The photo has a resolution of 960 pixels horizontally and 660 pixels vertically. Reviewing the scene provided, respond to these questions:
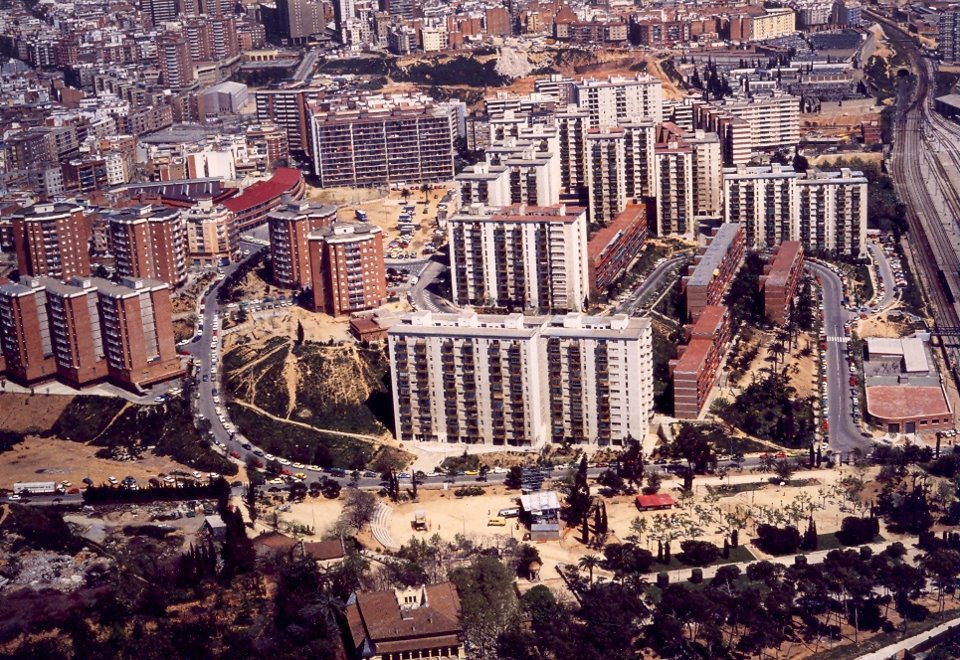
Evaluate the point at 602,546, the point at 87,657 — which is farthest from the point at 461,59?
the point at 87,657

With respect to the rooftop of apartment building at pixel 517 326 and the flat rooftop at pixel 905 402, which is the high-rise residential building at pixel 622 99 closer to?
the flat rooftop at pixel 905 402

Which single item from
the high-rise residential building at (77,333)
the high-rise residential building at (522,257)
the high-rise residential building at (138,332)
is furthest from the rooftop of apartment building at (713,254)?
the high-rise residential building at (77,333)

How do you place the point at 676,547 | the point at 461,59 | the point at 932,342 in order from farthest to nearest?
the point at 461,59
the point at 932,342
the point at 676,547

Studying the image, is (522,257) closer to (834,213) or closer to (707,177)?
(707,177)

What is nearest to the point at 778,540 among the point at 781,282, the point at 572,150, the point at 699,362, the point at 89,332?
the point at 699,362

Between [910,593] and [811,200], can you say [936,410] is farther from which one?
[811,200]

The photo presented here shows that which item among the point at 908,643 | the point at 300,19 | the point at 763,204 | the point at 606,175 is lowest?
the point at 908,643

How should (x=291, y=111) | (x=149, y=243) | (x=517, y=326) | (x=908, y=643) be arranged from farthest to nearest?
(x=291, y=111)
(x=149, y=243)
(x=517, y=326)
(x=908, y=643)
